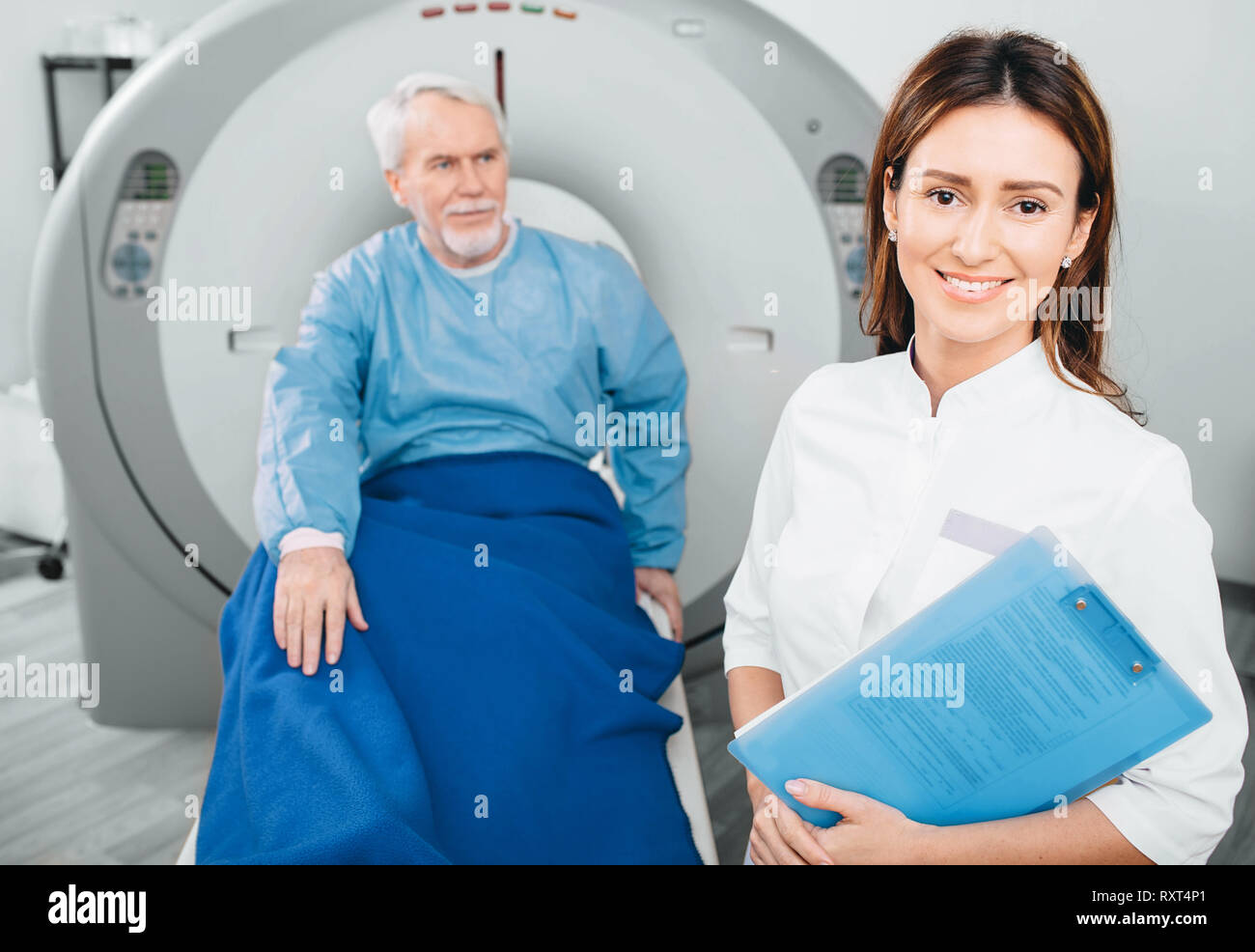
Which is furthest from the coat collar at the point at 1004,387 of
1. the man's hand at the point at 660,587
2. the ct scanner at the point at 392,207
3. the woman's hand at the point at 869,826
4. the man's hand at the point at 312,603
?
the man's hand at the point at 660,587

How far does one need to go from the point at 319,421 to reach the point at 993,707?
0.75 meters

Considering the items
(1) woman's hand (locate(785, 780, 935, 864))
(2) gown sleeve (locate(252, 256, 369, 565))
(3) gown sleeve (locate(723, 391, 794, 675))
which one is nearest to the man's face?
(2) gown sleeve (locate(252, 256, 369, 565))

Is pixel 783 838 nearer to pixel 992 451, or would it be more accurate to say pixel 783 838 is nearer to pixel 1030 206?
pixel 992 451

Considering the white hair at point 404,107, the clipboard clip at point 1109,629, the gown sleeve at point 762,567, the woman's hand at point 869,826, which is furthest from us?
the white hair at point 404,107

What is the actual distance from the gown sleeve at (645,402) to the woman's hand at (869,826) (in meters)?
0.63

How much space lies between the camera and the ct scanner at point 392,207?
117 cm

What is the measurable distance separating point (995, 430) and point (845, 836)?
273 mm

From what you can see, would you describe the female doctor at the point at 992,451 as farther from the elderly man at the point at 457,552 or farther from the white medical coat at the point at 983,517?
the elderly man at the point at 457,552

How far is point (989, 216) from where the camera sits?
59 centimetres

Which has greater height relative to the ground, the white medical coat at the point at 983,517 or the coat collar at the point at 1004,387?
the coat collar at the point at 1004,387

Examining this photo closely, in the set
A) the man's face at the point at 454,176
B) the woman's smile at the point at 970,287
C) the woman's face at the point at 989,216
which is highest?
the man's face at the point at 454,176

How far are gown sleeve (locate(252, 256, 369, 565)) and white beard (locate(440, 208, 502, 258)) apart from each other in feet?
0.37

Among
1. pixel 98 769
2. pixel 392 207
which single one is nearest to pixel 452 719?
pixel 392 207

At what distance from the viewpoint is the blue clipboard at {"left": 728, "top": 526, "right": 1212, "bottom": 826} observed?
1.71 feet
